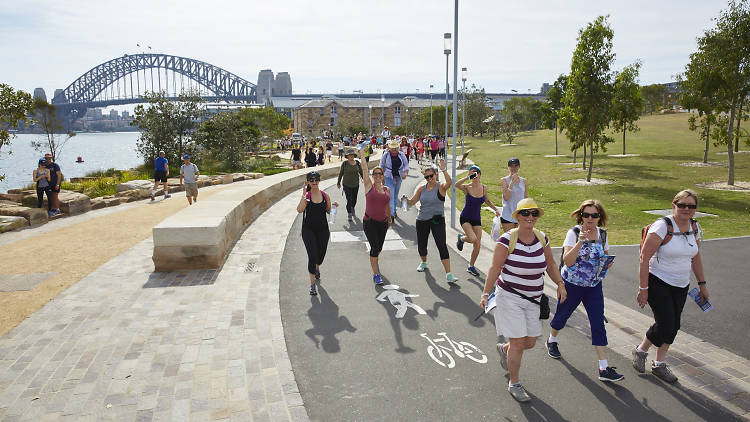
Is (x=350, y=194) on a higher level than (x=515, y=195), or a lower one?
lower

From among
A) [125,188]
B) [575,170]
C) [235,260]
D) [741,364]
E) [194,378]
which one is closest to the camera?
[194,378]

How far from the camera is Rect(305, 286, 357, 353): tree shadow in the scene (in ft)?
18.1

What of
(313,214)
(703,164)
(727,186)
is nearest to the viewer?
(313,214)

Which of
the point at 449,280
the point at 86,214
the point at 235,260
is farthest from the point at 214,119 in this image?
the point at 449,280

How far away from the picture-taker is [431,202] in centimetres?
747

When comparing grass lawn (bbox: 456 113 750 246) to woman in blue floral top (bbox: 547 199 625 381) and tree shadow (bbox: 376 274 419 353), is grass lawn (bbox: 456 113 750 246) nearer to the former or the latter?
tree shadow (bbox: 376 274 419 353)

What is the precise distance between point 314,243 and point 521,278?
12.0 ft

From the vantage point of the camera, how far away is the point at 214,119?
30734 mm

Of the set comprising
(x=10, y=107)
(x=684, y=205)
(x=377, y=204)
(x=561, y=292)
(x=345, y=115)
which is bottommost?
(x=561, y=292)

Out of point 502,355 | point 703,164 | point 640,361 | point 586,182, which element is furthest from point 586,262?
point 703,164

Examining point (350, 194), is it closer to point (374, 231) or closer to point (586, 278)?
point (374, 231)

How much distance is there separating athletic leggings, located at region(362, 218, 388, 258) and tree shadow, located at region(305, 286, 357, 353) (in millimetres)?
1048

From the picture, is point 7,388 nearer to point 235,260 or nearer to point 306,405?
point 306,405

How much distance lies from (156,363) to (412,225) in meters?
8.22
